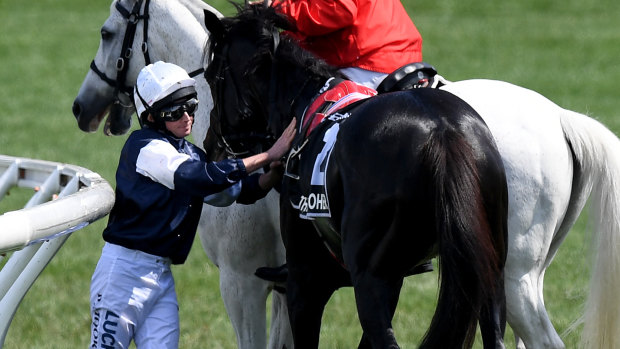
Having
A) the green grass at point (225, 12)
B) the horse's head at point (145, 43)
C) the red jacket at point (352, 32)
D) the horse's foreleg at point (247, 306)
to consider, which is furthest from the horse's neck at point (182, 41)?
the green grass at point (225, 12)

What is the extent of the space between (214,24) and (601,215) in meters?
1.98

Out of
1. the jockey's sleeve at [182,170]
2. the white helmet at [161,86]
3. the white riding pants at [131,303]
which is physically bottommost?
the white riding pants at [131,303]

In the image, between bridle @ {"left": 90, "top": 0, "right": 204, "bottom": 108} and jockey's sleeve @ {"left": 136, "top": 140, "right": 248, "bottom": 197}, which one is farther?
bridle @ {"left": 90, "top": 0, "right": 204, "bottom": 108}

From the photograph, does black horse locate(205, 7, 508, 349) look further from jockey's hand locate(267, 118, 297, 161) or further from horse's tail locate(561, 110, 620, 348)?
horse's tail locate(561, 110, 620, 348)

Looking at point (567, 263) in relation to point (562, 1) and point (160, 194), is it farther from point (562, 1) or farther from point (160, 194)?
point (562, 1)

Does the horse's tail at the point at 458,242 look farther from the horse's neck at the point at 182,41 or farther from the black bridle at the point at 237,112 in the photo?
the horse's neck at the point at 182,41

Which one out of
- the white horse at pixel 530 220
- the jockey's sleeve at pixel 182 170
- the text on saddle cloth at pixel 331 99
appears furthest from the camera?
the white horse at pixel 530 220

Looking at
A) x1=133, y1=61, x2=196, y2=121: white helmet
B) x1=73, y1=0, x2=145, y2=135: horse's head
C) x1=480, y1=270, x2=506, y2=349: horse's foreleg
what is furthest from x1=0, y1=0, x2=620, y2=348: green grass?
x1=133, y1=61, x2=196, y2=121: white helmet

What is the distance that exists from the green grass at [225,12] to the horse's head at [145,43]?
62.1 inches

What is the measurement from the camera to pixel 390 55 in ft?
17.8

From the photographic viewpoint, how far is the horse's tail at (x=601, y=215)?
4867 millimetres

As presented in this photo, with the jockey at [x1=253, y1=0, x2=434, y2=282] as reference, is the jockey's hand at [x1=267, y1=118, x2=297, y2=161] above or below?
below

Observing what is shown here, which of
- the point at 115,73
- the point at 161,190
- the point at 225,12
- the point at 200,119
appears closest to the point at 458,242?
the point at 161,190

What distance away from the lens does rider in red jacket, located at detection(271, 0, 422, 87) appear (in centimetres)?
523
